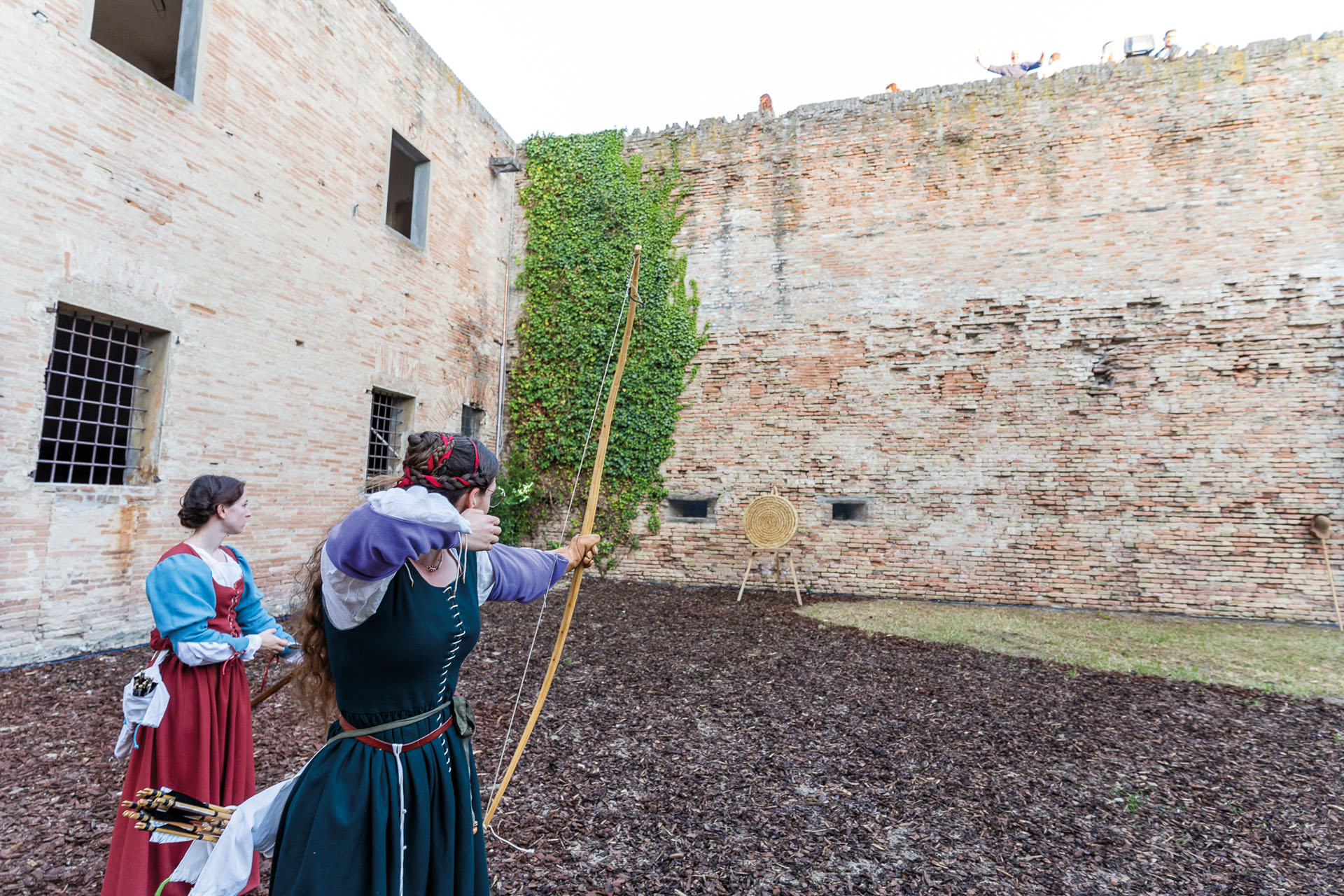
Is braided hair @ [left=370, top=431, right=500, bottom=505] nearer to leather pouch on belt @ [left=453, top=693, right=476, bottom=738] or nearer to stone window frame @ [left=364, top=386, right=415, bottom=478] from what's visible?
leather pouch on belt @ [left=453, top=693, right=476, bottom=738]

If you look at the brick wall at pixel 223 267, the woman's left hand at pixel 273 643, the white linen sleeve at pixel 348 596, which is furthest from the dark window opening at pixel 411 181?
the white linen sleeve at pixel 348 596

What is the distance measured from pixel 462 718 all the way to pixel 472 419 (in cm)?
892

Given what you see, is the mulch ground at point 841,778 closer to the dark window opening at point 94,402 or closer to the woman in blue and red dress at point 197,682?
the woman in blue and red dress at point 197,682

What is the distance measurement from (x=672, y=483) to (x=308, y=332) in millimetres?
5312

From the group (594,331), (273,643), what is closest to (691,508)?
(594,331)

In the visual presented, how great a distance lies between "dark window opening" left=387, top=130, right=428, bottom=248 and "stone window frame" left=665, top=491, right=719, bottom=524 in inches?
207

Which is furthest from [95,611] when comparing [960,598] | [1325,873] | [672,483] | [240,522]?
[960,598]

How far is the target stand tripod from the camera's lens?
893 cm

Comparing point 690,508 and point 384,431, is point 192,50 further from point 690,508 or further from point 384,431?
point 690,508

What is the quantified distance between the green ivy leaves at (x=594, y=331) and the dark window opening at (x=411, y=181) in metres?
1.96

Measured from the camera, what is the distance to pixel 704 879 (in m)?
2.48

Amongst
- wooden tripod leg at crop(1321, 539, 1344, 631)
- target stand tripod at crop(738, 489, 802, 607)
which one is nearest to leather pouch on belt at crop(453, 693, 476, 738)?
target stand tripod at crop(738, 489, 802, 607)

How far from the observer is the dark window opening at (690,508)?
970 cm

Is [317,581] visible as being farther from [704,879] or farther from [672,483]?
[672,483]
